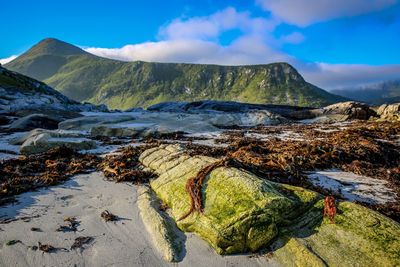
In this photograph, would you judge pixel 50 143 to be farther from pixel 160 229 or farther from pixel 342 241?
pixel 342 241

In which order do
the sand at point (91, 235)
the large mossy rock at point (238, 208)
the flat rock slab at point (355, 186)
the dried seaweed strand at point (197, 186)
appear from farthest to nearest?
1. the flat rock slab at point (355, 186)
2. the dried seaweed strand at point (197, 186)
3. the large mossy rock at point (238, 208)
4. the sand at point (91, 235)

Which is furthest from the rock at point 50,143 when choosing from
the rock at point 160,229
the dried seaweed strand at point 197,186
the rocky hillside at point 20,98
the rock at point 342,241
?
the rocky hillside at point 20,98

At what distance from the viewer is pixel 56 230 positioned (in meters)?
5.84

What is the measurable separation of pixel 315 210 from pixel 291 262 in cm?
111

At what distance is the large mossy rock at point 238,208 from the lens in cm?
524

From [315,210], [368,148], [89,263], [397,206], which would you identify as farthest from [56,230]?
[368,148]

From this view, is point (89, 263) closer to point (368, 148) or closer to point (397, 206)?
point (397, 206)

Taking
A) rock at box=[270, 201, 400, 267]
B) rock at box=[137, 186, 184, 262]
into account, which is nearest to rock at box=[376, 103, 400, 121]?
rock at box=[270, 201, 400, 267]

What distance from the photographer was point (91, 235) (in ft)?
18.8

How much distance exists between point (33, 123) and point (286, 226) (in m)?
21.3

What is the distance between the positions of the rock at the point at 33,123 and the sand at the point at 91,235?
1553 cm

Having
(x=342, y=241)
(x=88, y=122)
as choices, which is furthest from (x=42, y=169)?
(x=88, y=122)

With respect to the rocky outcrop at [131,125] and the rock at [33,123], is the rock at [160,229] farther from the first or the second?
the rock at [33,123]

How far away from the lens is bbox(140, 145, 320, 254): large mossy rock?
524cm
